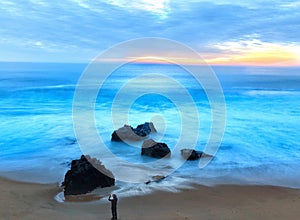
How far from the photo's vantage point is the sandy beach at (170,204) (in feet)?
31.1

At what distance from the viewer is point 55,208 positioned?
392 inches

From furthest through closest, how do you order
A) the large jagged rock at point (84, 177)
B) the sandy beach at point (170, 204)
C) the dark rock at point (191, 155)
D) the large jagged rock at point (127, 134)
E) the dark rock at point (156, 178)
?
the large jagged rock at point (127, 134) → the dark rock at point (191, 155) → the dark rock at point (156, 178) → the large jagged rock at point (84, 177) → the sandy beach at point (170, 204)

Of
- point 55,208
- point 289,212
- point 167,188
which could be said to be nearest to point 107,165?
point 167,188

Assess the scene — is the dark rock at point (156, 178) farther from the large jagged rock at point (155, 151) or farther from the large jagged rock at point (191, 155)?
the large jagged rock at point (191, 155)

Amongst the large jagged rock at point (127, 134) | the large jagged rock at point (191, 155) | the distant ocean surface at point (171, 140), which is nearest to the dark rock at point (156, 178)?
the distant ocean surface at point (171, 140)

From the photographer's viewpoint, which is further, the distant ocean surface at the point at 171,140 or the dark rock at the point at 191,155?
the dark rock at the point at 191,155

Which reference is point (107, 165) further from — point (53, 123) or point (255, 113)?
point (255, 113)

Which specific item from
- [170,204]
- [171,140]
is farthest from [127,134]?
[170,204]

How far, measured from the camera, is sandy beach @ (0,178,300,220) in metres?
9.49

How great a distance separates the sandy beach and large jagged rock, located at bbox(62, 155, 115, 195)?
2.21ft

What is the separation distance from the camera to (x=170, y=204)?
10.5 meters

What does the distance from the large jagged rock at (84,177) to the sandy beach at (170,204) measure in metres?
0.67

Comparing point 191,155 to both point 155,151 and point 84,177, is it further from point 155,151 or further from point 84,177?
point 84,177

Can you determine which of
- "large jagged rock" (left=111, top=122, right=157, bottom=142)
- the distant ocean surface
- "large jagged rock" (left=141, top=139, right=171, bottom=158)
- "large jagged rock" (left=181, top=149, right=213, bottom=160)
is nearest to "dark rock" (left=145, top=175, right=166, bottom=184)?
the distant ocean surface
